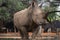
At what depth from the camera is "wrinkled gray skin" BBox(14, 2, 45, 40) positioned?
270 inches

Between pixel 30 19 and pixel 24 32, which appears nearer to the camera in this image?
pixel 30 19

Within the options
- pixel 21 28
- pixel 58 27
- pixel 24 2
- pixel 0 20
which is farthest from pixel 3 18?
pixel 21 28

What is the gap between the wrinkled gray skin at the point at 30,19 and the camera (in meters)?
6.85

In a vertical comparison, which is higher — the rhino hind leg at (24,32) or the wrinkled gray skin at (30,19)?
the wrinkled gray skin at (30,19)

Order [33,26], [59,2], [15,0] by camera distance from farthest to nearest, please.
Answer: [15,0]
[59,2]
[33,26]

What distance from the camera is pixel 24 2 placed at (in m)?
15.7

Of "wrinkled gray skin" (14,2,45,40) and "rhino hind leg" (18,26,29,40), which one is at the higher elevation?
"wrinkled gray skin" (14,2,45,40)

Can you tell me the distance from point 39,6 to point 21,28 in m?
0.82

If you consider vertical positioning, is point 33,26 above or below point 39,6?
below

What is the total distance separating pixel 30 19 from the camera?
7.39 m

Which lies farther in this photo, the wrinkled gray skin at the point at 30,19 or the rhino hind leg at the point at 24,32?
the rhino hind leg at the point at 24,32

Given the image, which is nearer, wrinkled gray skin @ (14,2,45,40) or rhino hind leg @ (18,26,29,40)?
wrinkled gray skin @ (14,2,45,40)

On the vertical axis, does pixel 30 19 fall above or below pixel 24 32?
above

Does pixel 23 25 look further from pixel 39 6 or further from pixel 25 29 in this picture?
pixel 39 6
